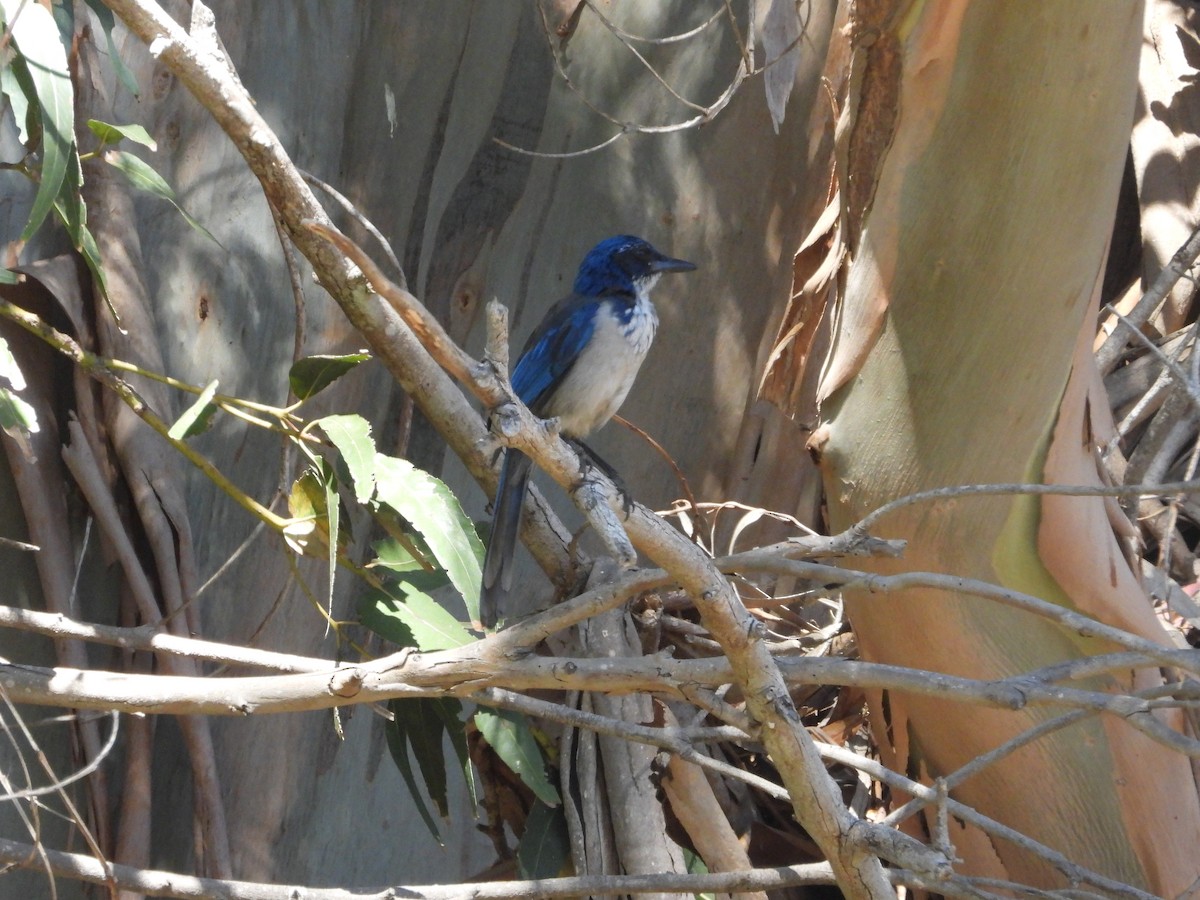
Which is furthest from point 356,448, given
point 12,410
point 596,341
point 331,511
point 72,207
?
point 596,341

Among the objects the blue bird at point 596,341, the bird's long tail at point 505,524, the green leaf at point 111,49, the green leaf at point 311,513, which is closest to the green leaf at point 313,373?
the green leaf at point 311,513

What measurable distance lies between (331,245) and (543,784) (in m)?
1.22

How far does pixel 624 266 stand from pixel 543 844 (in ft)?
5.99

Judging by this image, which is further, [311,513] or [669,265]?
[669,265]

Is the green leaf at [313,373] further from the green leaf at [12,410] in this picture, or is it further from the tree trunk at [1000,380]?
the tree trunk at [1000,380]

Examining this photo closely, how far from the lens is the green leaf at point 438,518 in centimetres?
208

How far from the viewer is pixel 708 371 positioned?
4.04m

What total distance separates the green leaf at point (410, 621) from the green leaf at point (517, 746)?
216mm

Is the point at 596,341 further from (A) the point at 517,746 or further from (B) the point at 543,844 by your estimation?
(B) the point at 543,844

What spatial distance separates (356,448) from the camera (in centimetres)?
204

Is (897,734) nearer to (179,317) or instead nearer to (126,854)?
(126,854)

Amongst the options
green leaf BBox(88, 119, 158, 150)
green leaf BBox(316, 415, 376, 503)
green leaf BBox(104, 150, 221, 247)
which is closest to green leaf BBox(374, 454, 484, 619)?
green leaf BBox(316, 415, 376, 503)

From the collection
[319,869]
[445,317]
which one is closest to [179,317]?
[445,317]

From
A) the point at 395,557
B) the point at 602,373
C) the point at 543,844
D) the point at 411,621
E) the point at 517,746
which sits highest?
the point at 602,373
